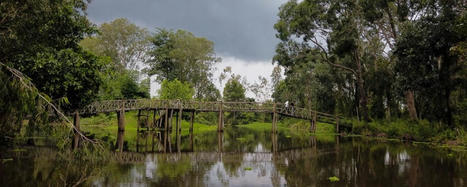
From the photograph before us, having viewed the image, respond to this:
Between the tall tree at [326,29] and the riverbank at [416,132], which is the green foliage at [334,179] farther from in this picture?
the tall tree at [326,29]

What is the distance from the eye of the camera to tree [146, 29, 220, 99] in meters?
49.4

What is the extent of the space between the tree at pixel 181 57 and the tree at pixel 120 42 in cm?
220

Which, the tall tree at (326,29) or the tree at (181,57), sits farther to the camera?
the tree at (181,57)

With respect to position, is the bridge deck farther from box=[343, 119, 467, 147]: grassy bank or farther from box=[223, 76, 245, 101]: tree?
box=[223, 76, 245, 101]: tree

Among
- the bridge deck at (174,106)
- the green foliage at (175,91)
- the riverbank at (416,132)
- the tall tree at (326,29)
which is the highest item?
the tall tree at (326,29)

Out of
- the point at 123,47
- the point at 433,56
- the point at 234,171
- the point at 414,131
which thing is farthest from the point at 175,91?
the point at 234,171

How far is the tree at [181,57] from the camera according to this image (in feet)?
162

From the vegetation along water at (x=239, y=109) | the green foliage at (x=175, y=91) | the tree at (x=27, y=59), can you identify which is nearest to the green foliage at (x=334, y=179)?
the vegetation along water at (x=239, y=109)

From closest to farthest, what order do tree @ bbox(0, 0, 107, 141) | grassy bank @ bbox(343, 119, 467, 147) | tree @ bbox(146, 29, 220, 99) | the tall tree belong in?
1. tree @ bbox(0, 0, 107, 141)
2. grassy bank @ bbox(343, 119, 467, 147)
3. the tall tree
4. tree @ bbox(146, 29, 220, 99)

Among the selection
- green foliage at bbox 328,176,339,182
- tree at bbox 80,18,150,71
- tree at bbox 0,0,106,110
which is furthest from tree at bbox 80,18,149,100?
green foliage at bbox 328,176,339,182

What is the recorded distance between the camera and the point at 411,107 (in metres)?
25.3

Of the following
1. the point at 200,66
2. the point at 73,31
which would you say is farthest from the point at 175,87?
the point at 73,31

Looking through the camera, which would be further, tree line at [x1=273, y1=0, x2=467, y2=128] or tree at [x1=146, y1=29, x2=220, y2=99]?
tree at [x1=146, y1=29, x2=220, y2=99]

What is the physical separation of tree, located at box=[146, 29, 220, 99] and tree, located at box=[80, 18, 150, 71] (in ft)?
7.23
